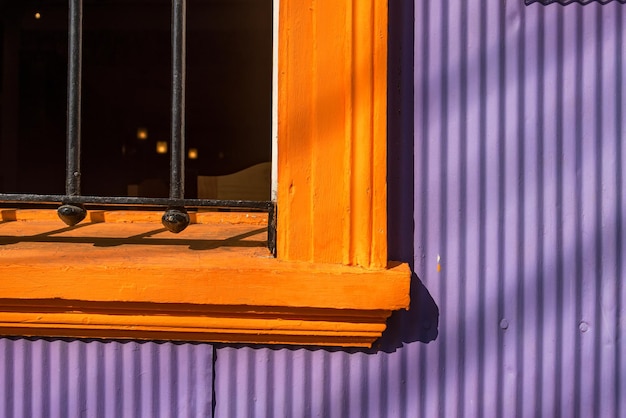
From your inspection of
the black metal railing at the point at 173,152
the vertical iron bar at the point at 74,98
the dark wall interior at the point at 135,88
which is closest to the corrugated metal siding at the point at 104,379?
the black metal railing at the point at 173,152

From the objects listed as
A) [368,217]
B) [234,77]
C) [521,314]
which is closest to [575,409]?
[521,314]

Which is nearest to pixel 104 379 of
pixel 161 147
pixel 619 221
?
pixel 619 221

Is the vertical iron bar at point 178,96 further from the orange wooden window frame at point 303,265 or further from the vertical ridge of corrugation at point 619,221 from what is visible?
the vertical ridge of corrugation at point 619,221

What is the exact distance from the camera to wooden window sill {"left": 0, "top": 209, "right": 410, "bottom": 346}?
1.27 m

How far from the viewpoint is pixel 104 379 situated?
4.66 ft

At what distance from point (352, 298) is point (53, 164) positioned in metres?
9.47

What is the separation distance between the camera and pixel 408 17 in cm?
142

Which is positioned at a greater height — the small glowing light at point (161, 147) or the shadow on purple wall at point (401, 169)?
the small glowing light at point (161, 147)

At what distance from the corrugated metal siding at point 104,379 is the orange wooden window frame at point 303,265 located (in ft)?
0.22

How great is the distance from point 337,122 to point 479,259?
53 cm

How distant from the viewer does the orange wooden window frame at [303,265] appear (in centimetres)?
127

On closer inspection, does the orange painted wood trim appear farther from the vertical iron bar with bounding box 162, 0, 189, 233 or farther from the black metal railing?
the vertical iron bar with bounding box 162, 0, 189, 233

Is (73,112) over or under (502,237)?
over

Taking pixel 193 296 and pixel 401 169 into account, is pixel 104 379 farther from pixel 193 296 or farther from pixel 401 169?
pixel 401 169
